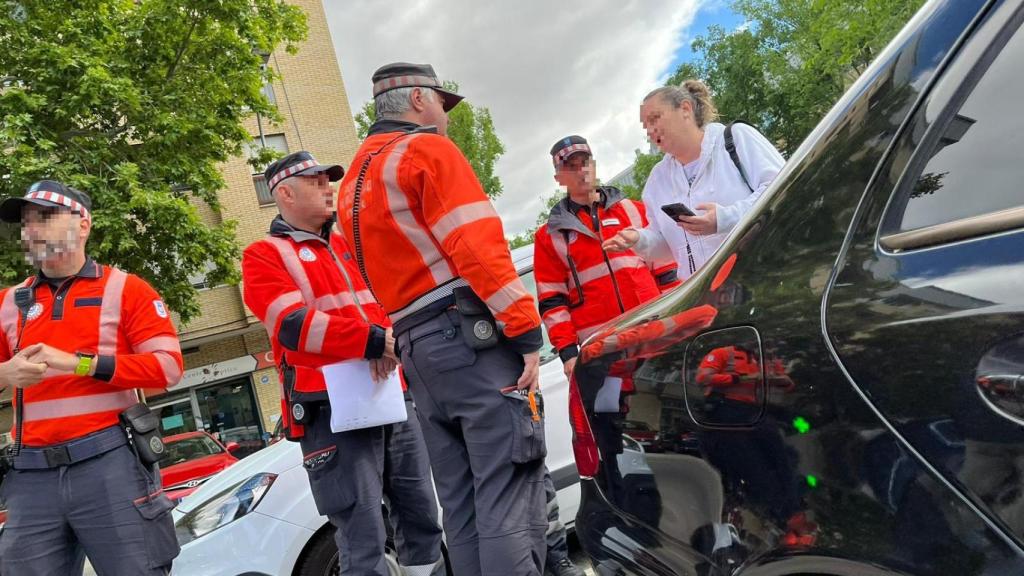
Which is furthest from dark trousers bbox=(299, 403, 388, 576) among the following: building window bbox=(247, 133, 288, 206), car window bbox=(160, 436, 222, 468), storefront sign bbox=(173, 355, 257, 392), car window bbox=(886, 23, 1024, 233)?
storefront sign bbox=(173, 355, 257, 392)

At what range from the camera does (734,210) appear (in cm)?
260

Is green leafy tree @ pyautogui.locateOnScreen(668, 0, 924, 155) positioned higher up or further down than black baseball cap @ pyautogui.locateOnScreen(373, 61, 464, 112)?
higher up

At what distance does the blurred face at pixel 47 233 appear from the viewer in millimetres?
2506

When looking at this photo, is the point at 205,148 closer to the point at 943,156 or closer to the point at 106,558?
the point at 106,558

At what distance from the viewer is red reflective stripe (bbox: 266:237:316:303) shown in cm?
278

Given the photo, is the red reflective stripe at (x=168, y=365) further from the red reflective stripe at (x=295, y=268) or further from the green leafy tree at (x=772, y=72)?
the green leafy tree at (x=772, y=72)

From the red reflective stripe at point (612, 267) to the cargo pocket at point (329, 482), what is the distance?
61.5 inches

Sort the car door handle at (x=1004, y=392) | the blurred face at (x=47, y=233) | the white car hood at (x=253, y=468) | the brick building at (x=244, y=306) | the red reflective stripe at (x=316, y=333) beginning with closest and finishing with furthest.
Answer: the car door handle at (x=1004, y=392) < the blurred face at (x=47, y=233) < the red reflective stripe at (x=316, y=333) < the white car hood at (x=253, y=468) < the brick building at (x=244, y=306)

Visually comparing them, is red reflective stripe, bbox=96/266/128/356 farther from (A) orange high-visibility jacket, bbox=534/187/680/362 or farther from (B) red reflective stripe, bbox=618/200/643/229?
(B) red reflective stripe, bbox=618/200/643/229

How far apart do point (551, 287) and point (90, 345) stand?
2.05 meters

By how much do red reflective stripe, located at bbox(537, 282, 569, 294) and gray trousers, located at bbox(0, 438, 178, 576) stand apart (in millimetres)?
1985

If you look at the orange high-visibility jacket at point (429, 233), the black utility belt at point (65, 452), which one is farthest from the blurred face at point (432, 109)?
the black utility belt at point (65, 452)

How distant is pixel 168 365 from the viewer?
266cm

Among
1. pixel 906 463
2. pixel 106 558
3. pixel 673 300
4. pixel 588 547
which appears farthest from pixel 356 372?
pixel 906 463
